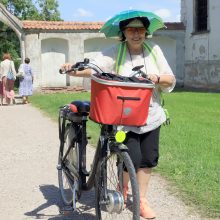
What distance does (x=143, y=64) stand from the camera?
14.7ft

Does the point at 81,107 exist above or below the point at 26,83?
above

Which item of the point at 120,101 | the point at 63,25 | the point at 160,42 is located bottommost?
the point at 120,101

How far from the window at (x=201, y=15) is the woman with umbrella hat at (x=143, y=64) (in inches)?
820

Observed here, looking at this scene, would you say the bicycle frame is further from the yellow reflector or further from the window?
the window

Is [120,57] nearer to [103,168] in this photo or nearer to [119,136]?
[119,136]

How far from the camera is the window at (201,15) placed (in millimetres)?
24703

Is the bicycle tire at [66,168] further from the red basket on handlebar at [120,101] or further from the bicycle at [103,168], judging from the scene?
the red basket on handlebar at [120,101]

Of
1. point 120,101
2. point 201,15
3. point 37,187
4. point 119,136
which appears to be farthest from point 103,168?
point 201,15

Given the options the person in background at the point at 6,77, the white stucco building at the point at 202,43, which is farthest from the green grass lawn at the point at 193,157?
the white stucco building at the point at 202,43

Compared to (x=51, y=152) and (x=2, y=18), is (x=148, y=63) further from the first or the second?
(x=2, y=18)

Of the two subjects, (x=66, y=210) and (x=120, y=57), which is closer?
(x=120, y=57)

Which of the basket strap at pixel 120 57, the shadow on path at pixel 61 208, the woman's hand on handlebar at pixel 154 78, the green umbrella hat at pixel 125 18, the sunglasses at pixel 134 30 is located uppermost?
the green umbrella hat at pixel 125 18

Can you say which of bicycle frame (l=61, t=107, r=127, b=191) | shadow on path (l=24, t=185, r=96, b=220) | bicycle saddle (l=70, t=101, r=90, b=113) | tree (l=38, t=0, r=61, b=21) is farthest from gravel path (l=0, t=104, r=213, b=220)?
tree (l=38, t=0, r=61, b=21)

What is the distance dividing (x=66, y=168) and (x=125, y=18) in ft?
5.57
